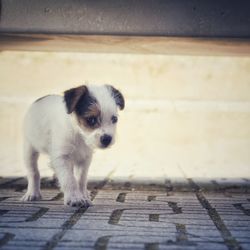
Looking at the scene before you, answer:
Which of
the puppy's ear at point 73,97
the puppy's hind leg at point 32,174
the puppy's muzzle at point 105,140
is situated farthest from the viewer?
the puppy's hind leg at point 32,174

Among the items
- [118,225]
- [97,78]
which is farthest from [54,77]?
[118,225]

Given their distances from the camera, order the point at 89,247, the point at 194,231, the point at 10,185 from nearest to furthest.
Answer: the point at 89,247
the point at 194,231
the point at 10,185

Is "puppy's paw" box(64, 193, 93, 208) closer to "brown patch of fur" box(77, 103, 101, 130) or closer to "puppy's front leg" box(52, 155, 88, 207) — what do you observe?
"puppy's front leg" box(52, 155, 88, 207)

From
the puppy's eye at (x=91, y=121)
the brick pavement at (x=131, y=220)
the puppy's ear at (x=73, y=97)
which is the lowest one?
the brick pavement at (x=131, y=220)

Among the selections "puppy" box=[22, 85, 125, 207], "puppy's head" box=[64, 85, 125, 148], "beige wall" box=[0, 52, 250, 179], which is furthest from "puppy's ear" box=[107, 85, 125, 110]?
"beige wall" box=[0, 52, 250, 179]

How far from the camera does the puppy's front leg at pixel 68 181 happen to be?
3.61 m

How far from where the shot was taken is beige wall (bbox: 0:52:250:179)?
24.3ft

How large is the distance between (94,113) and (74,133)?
10.4 inches

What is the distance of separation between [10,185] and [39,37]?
166cm

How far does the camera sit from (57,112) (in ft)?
13.8

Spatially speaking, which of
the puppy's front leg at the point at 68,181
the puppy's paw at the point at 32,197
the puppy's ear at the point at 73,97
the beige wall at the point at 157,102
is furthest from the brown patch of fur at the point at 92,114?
the beige wall at the point at 157,102

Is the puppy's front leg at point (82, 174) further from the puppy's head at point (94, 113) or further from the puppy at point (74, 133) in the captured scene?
the puppy's head at point (94, 113)

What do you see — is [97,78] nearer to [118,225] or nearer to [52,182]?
[52,182]

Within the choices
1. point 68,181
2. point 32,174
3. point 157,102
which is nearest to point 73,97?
point 68,181
